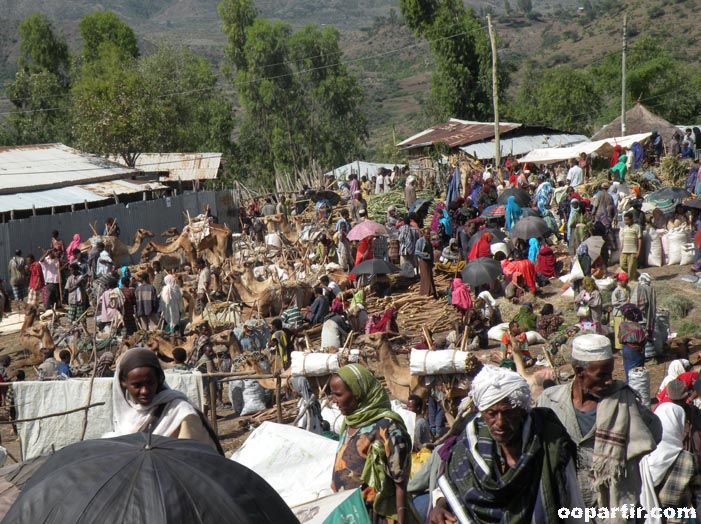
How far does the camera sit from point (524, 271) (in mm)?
16031

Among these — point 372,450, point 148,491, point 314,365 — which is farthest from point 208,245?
point 148,491

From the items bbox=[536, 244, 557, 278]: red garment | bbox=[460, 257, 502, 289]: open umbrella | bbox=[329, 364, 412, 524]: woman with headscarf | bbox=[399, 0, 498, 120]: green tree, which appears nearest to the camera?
bbox=[329, 364, 412, 524]: woman with headscarf

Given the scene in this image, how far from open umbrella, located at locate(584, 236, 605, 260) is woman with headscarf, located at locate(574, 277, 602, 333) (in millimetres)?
2265

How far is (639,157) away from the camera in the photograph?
982 inches

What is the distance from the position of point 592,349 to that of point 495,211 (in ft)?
52.1

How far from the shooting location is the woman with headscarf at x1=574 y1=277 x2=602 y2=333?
1320 centimetres

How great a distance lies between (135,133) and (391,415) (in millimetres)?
36537

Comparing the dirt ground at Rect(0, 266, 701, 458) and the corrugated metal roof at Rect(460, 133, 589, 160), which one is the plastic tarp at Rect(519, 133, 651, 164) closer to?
the corrugated metal roof at Rect(460, 133, 589, 160)

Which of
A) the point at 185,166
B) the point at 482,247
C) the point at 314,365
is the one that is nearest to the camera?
the point at 314,365

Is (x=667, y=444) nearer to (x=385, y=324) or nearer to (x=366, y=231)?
(x=385, y=324)

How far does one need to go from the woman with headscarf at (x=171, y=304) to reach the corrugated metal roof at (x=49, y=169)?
40.2ft

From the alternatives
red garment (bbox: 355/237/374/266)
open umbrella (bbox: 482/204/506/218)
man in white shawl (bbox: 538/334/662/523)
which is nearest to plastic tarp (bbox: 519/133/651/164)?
open umbrella (bbox: 482/204/506/218)

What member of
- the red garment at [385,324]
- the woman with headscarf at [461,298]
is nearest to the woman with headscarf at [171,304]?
the red garment at [385,324]

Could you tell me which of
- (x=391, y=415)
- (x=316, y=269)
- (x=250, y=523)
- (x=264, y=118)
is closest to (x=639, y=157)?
(x=316, y=269)
